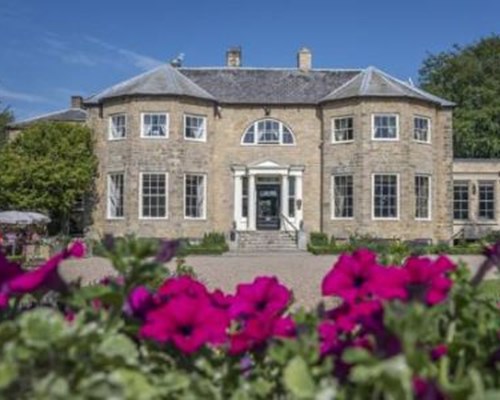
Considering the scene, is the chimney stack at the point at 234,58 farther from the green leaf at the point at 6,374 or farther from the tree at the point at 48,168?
the green leaf at the point at 6,374

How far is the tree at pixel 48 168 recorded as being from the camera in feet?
108

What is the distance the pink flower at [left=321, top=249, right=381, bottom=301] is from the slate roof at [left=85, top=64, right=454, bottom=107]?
31531 millimetres

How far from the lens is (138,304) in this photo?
2.24 m

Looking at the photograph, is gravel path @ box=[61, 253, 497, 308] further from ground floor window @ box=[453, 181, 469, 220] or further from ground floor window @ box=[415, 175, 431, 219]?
ground floor window @ box=[453, 181, 469, 220]

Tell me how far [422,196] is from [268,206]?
25.2 ft

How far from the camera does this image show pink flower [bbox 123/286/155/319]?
223 centimetres

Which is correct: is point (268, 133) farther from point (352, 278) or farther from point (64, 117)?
point (352, 278)

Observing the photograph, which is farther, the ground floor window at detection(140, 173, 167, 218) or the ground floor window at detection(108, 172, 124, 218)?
the ground floor window at detection(108, 172, 124, 218)

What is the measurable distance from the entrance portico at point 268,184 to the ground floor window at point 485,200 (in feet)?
38.9

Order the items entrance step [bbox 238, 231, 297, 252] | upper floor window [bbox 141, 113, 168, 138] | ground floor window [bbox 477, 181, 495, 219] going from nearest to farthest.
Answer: entrance step [bbox 238, 231, 297, 252]
upper floor window [bbox 141, 113, 168, 138]
ground floor window [bbox 477, 181, 495, 219]

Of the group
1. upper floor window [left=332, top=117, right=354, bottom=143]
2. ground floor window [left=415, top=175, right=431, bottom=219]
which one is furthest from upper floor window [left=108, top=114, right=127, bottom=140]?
ground floor window [left=415, top=175, right=431, bottom=219]

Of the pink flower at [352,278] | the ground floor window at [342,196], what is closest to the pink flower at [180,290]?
the pink flower at [352,278]

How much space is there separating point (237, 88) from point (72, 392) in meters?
34.9

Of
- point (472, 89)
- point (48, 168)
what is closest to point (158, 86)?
point (48, 168)
